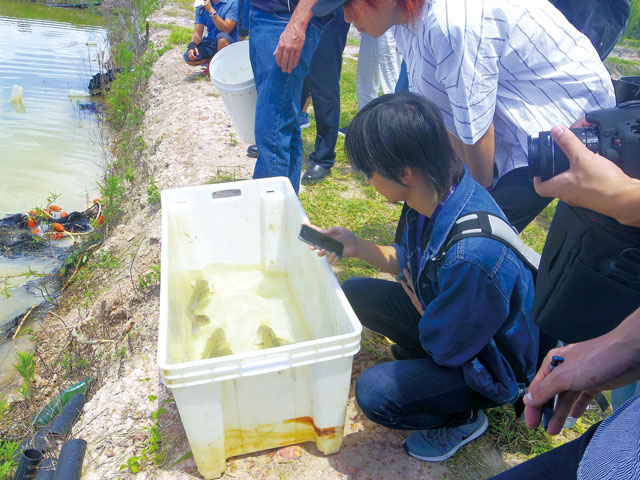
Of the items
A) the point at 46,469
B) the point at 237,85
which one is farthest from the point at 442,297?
the point at 237,85

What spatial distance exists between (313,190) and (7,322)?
2495mm

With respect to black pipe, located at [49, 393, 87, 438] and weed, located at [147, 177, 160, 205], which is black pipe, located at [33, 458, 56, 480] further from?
weed, located at [147, 177, 160, 205]

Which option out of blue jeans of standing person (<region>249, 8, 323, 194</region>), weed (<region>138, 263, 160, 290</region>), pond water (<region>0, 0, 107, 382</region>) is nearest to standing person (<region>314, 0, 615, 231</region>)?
blue jeans of standing person (<region>249, 8, 323, 194</region>)

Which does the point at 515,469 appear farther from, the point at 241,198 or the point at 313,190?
the point at 313,190

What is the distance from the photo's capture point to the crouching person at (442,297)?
1.47 m

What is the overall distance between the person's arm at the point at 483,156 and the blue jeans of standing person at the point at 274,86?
1.16 m

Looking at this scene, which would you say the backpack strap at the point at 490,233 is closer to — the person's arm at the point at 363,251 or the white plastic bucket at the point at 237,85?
the person's arm at the point at 363,251

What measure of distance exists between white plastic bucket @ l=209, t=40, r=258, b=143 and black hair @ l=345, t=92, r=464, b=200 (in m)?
1.92

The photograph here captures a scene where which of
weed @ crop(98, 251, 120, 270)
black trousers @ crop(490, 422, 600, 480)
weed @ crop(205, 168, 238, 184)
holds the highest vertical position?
black trousers @ crop(490, 422, 600, 480)

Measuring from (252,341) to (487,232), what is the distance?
1.27m

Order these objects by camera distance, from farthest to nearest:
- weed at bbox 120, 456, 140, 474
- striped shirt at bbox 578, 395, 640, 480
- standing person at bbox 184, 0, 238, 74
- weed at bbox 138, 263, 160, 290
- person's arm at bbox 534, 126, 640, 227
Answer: standing person at bbox 184, 0, 238, 74 < weed at bbox 138, 263, 160, 290 < weed at bbox 120, 456, 140, 474 < person's arm at bbox 534, 126, 640, 227 < striped shirt at bbox 578, 395, 640, 480

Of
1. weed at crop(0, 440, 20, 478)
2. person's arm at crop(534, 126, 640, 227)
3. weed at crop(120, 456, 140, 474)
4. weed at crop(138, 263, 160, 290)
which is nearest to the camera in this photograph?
person's arm at crop(534, 126, 640, 227)

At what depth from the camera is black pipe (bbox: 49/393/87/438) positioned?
216 cm

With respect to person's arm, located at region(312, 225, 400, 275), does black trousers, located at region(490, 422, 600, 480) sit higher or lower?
higher
